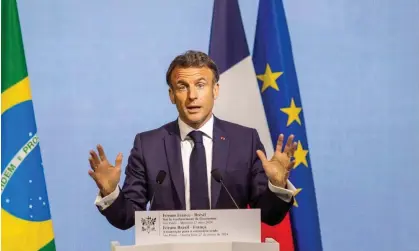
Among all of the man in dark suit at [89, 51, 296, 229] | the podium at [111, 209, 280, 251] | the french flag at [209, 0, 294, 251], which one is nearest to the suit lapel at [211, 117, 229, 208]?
the man in dark suit at [89, 51, 296, 229]

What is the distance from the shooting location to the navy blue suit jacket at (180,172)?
2156 millimetres

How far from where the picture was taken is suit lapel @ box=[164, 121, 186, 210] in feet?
7.09

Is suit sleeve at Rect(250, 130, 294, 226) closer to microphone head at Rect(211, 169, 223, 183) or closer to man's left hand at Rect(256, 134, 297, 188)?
man's left hand at Rect(256, 134, 297, 188)

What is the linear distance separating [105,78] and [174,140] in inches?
54.9

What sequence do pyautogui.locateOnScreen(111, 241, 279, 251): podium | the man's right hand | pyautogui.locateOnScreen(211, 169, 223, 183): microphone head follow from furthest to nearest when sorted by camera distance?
pyautogui.locateOnScreen(211, 169, 223, 183): microphone head
the man's right hand
pyautogui.locateOnScreen(111, 241, 279, 251): podium

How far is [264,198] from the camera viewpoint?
81.7 inches

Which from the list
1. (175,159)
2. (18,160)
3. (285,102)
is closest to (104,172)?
(175,159)

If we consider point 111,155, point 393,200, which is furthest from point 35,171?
point 393,200

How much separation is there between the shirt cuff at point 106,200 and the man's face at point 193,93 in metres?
0.42

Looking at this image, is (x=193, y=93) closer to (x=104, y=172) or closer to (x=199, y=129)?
(x=199, y=129)

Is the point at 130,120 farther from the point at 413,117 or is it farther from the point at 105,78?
the point at 413,117

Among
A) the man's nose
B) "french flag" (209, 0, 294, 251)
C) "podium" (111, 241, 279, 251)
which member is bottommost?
"podium" (111, 241, 279, 251)

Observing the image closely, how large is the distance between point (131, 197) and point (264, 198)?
19.3 inches

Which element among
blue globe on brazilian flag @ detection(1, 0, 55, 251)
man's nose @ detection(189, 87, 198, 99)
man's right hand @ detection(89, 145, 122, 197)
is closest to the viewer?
man's right hand @ detection(89, 145, 122, 197)
